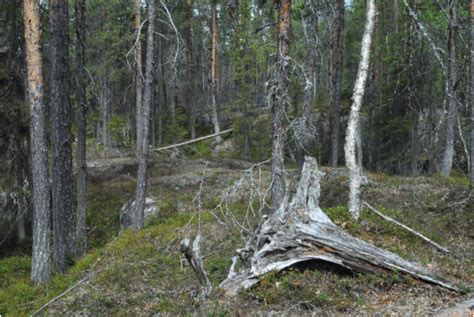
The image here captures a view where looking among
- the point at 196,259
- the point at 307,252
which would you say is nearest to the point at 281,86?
the point at 307,252

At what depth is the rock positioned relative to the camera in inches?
684

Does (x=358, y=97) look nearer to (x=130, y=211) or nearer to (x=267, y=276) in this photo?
(x=267, y=276)

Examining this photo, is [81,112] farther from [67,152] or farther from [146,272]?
[146,272]

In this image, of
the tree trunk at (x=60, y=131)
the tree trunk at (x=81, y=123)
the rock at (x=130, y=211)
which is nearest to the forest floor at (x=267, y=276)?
the rock at (x=130, y=211)

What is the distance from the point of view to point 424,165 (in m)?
24.7

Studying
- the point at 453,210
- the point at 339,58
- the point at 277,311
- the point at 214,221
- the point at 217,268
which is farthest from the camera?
the point at 339,58

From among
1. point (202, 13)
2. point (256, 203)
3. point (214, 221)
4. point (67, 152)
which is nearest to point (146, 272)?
point (214, 221)

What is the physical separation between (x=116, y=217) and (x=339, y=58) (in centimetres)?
1202

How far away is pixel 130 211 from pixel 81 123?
4.44 metres

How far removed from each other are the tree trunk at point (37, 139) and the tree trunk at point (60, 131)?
22.0 inches

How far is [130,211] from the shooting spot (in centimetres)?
1778

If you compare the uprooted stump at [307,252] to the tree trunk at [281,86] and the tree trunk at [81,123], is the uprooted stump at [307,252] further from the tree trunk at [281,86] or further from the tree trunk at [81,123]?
the tree trunk at [81,123]

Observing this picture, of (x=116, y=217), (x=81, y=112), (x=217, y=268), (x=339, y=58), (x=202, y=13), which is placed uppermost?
(x=202, y=13)

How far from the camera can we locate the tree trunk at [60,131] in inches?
455
